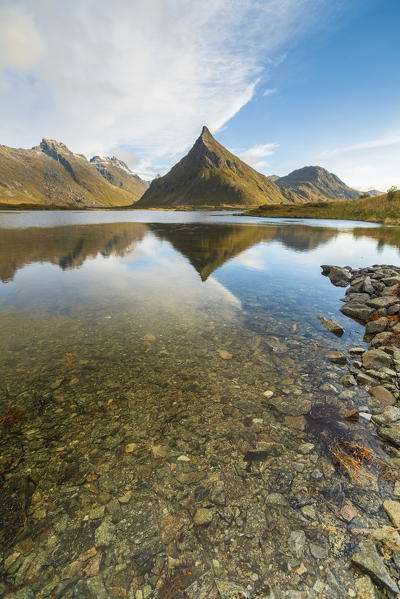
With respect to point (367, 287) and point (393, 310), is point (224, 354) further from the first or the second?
point (367, 287)

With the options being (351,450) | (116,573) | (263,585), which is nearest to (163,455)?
(116,573)

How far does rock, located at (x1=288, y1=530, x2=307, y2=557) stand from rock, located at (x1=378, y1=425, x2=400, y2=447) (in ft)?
12.7

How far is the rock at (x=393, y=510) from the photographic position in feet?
17.3

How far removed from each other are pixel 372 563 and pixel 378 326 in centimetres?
1225

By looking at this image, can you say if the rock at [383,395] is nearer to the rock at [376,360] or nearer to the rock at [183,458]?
the rock at [376,360]

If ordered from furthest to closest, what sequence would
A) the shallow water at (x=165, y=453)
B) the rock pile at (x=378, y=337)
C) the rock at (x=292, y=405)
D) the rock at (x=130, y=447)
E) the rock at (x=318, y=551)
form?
the rock pile at (x=378, y=337)
the rock at (x=292, y=405)
the rock at (x=130, y=447)
the rock at (x=318, y=551)
the shallow water at (x=165, y=453)

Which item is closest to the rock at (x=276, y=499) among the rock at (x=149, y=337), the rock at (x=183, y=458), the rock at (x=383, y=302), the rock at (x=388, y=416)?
the rock at (x=183, y=458)

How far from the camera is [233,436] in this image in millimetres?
7340

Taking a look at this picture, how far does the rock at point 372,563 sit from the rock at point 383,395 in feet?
16.2

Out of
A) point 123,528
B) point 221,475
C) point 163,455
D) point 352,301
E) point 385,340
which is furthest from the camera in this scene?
point 352,301

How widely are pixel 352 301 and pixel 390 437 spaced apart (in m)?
13.7

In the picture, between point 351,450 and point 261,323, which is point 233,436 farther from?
point 261,323

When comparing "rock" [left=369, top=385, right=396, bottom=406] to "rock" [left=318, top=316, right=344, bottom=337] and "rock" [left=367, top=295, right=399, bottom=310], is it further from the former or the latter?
"rock" [left=367, top=295, right=399, bottom=310]

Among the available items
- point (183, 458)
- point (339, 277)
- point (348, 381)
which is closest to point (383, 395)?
point (348, 381)
